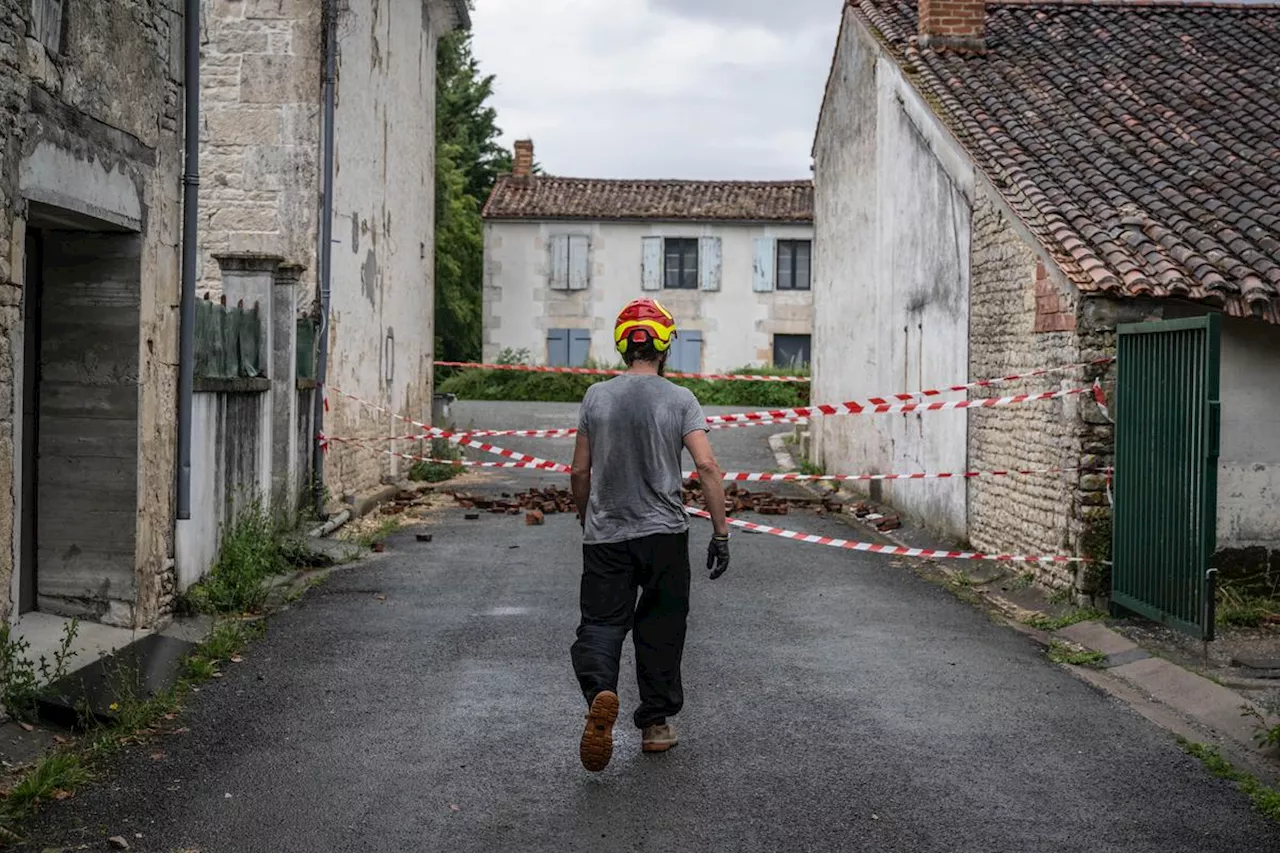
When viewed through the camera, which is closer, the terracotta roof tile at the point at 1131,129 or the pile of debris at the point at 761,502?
the terracotta roof tile at the point at 1131,129

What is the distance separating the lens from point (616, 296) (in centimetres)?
4153

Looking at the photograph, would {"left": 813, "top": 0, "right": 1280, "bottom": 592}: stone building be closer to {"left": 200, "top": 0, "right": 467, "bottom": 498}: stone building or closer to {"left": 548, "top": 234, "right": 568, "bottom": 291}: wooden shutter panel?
{"left": 200, "top": 0, "right": 467, "bottom": 498}: stone building

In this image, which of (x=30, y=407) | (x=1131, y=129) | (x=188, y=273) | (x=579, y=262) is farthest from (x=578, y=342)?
(x=30, y=407)

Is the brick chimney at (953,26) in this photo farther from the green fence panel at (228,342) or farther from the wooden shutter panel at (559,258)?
the wooden shutter panel at (559,258)

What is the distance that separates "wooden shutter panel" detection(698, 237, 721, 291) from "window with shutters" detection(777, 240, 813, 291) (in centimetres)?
177

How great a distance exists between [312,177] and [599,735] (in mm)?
9826

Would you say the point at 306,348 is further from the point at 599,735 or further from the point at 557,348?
the point at 557,348

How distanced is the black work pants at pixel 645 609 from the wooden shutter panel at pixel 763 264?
35.4 m

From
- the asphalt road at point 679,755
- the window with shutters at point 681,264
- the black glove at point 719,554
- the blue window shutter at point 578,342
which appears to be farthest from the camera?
the blue window shutter at point 578,342

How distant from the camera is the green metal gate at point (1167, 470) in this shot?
Answer: 8547mm

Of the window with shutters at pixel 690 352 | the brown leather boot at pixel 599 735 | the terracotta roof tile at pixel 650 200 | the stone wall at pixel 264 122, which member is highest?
the terracotta roof tile at pixel 650 200

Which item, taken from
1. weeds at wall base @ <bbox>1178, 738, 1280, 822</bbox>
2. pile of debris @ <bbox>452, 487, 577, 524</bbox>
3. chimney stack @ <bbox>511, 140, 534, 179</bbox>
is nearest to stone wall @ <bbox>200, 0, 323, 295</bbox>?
pile of debris @ <bbox>452, 487, 577, 524</bbox>

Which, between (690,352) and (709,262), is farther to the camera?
(690,352)

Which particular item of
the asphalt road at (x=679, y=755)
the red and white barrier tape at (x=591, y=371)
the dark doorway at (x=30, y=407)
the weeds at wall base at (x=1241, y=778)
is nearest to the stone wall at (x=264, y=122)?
the red and white barrier tape at (x=591, y=371)
